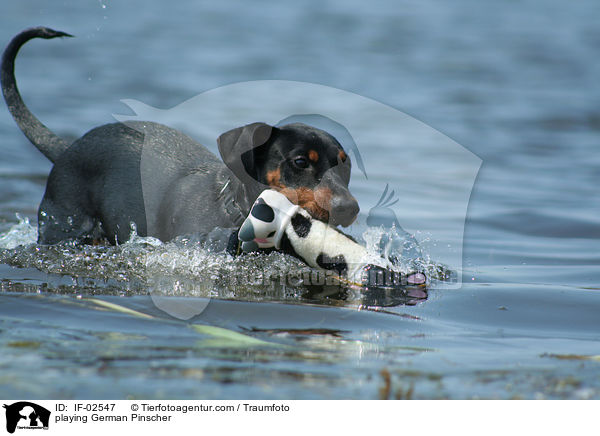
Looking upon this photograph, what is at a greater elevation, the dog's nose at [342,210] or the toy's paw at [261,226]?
the dog's nose at [342,210]

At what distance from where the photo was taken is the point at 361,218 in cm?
556

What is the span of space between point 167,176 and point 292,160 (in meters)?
1.22

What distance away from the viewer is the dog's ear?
4.44m

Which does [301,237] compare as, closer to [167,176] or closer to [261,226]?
[261,226]

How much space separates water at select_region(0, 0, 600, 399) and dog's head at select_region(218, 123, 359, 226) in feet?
1.49

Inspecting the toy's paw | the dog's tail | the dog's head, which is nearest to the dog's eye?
the dog's head

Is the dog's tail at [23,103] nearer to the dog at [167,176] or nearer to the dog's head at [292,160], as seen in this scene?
the dog at [167,176]
